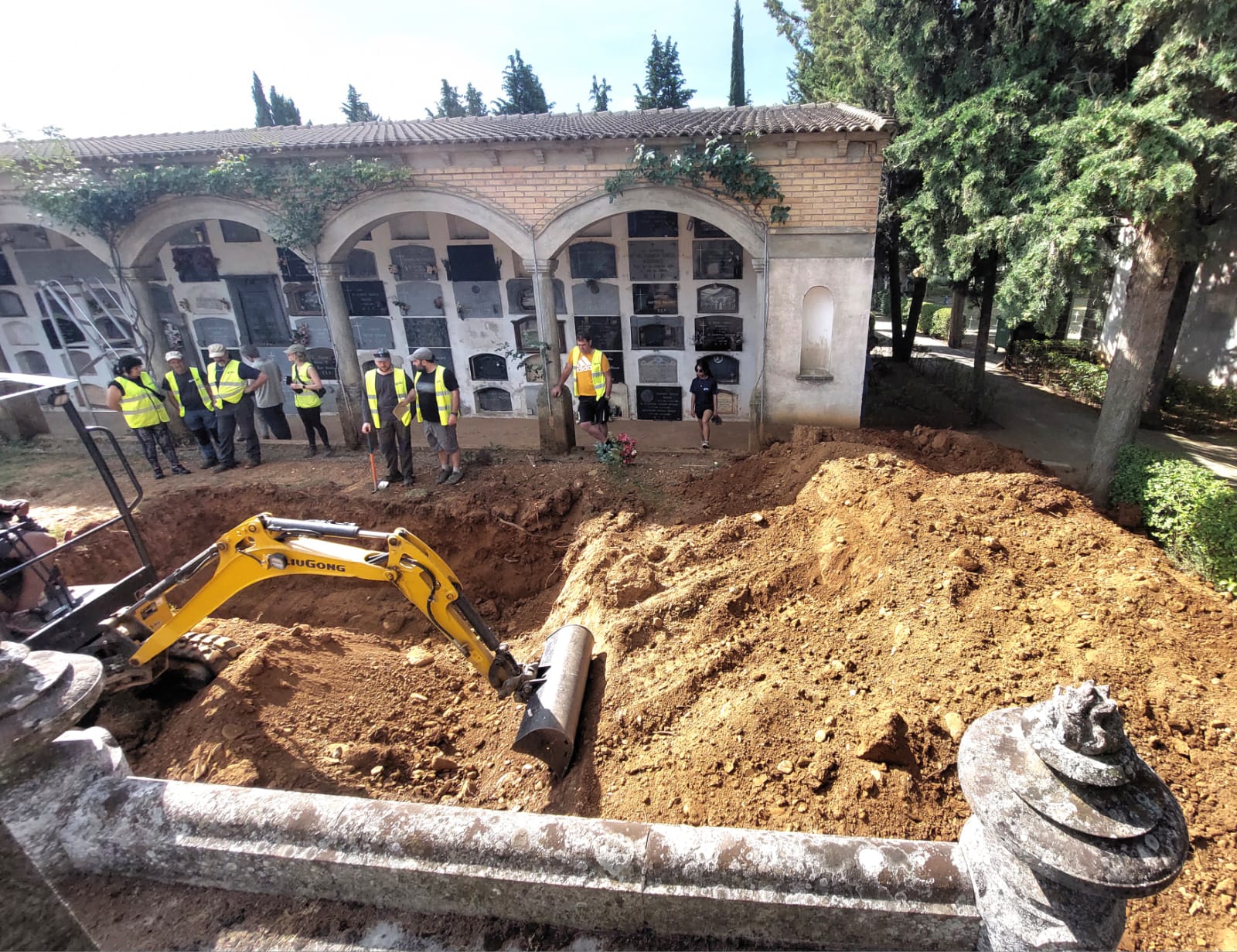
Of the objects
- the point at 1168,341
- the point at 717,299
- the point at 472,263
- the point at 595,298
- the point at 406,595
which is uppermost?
the point at 472,263

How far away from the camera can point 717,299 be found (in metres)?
10.0

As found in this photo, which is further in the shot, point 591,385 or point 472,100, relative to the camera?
point 472,100

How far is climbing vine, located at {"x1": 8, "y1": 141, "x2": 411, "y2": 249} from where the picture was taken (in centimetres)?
828

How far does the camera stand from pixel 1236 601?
14.9ft

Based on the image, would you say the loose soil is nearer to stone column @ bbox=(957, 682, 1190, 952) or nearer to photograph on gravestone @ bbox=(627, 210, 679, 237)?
stone column @ bbox=(957, 682, 1190, 952)

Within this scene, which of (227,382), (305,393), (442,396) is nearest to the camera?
(442,396)

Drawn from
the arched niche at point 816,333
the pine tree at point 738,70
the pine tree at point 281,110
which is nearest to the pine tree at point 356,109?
the pine tree at point 281,110

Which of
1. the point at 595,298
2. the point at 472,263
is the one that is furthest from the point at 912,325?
the point at 472,263

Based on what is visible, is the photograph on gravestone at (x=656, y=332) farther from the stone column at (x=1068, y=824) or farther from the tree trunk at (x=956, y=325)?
the tree trunk at (x=956, y=325)

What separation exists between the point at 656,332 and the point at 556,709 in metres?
7.71

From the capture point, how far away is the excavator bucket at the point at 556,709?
3.71 metres

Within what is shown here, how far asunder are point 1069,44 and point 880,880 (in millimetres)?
8943

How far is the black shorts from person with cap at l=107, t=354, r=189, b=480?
18.7 feet

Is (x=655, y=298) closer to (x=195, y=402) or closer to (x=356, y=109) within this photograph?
(x=195, y=402)
